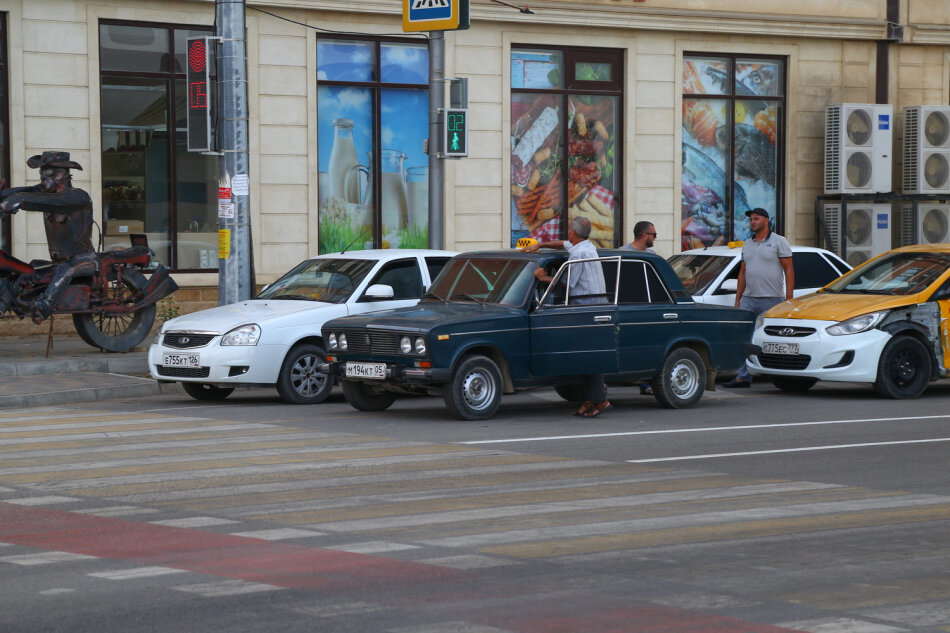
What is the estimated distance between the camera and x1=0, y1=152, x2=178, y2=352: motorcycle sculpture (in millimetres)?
17672

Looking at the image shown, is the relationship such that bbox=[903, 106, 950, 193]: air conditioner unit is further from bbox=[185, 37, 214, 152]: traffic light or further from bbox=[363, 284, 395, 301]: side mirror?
bbox=[363, 284, 395, 301]: side mirror

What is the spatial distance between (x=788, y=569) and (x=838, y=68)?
22.3 metres

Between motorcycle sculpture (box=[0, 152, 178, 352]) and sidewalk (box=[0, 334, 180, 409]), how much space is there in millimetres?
449

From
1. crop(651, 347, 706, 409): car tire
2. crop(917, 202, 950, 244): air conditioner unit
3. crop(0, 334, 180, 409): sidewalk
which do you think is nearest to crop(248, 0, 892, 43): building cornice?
crop(917, 202, 950, 244): air conditioner unit

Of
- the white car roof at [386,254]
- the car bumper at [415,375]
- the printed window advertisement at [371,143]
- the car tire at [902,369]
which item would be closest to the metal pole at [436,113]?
the white car roof at [386,254]

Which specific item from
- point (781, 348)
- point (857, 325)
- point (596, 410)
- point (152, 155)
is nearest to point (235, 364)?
point (596, 410)

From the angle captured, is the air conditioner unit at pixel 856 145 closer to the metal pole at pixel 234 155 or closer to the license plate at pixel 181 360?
the metal pole at pixel 234 155

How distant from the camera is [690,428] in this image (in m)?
13.1

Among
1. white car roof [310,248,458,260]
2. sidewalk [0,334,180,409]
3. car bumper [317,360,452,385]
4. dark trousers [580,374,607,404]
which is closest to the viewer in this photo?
car bumper [317,360,452,385]

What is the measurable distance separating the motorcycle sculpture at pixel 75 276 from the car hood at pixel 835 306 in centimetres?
783

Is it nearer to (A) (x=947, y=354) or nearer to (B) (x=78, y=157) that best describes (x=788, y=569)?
(A) (x=947, y=354)

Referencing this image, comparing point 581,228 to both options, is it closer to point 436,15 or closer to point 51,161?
point 436,15

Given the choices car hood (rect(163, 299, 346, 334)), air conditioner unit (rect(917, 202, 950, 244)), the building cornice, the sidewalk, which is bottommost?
the sidewalk

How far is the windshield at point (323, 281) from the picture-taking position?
1554 centimetres
